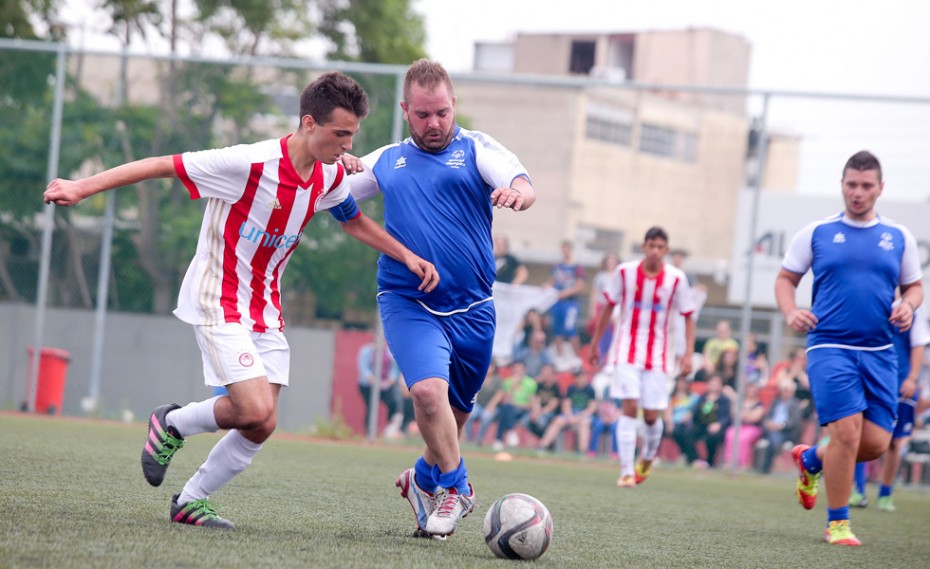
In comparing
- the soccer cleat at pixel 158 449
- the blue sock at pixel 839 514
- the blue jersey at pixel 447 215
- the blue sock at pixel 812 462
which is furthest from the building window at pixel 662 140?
the soccer cleat at pixel 158 449

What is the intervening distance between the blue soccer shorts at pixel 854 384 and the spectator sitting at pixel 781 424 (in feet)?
22.4

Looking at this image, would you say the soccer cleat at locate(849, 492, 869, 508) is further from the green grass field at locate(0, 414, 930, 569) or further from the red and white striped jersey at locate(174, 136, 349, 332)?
the red and white striped jersey at locate(174, 136, 349, 332)

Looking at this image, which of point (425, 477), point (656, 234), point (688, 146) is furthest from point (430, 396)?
point (688, 146)

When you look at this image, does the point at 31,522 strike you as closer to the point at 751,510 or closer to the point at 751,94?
the point at 751,510

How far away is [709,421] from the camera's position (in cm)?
1369

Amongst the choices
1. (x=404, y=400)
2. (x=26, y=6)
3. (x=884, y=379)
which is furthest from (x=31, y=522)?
(x=26, y=6)

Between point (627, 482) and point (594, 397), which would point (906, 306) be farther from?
point (594, 397)

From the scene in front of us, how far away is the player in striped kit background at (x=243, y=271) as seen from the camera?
16.5 feet

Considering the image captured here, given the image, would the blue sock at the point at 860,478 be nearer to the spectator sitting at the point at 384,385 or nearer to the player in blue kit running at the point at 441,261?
the spectator sitting at the point at 384,385

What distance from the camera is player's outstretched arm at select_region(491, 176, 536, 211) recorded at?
16.4 ft

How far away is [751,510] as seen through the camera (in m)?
9.00

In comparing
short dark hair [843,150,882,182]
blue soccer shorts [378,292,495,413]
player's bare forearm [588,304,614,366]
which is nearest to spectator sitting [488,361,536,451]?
player's bare forearm [588,304,614,366]

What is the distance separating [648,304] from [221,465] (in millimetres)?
6369

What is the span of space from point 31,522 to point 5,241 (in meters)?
10.7
